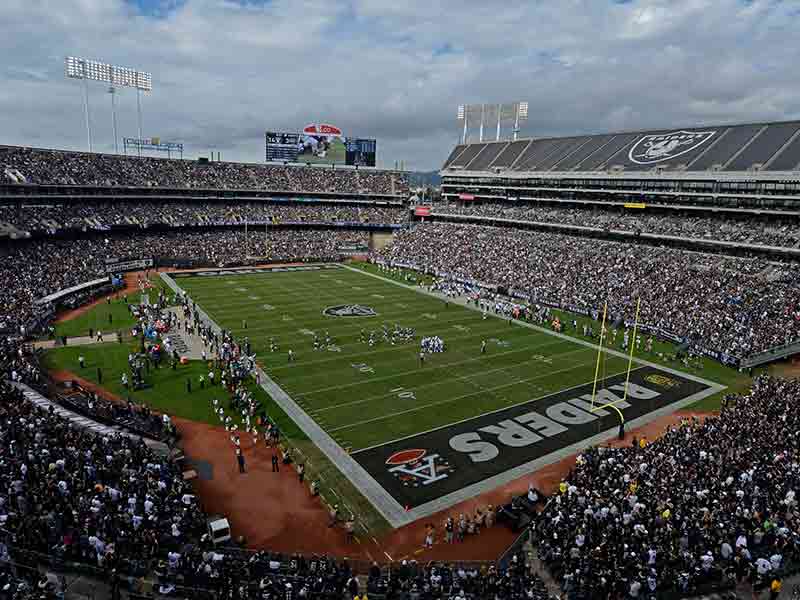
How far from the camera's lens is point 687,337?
30.5m

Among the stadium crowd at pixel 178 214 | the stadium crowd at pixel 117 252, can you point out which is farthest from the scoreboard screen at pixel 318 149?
the stadium crowd at pixel 117 252

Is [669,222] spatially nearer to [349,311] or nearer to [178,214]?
[349,311]

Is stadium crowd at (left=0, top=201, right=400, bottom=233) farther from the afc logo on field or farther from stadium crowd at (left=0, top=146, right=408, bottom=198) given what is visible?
the afc logo on field

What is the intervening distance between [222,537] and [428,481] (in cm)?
630

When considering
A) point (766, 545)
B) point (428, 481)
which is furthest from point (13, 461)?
point (766, 545)

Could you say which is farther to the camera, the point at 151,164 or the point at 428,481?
the point at 151,164

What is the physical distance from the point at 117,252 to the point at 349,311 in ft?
93.7

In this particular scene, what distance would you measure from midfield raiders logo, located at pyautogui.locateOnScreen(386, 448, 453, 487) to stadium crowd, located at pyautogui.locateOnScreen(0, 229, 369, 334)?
23407 mm

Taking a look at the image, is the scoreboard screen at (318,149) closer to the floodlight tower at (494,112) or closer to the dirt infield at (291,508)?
the floodlight tower at (494,112)

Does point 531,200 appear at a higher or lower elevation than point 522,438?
higher

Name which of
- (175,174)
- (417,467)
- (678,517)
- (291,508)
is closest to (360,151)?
(175,174)

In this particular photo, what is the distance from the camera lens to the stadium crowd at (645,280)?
30406 mm

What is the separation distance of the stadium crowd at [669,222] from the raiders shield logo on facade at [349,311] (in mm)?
26206

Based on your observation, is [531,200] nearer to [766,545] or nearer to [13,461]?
[766,545]
